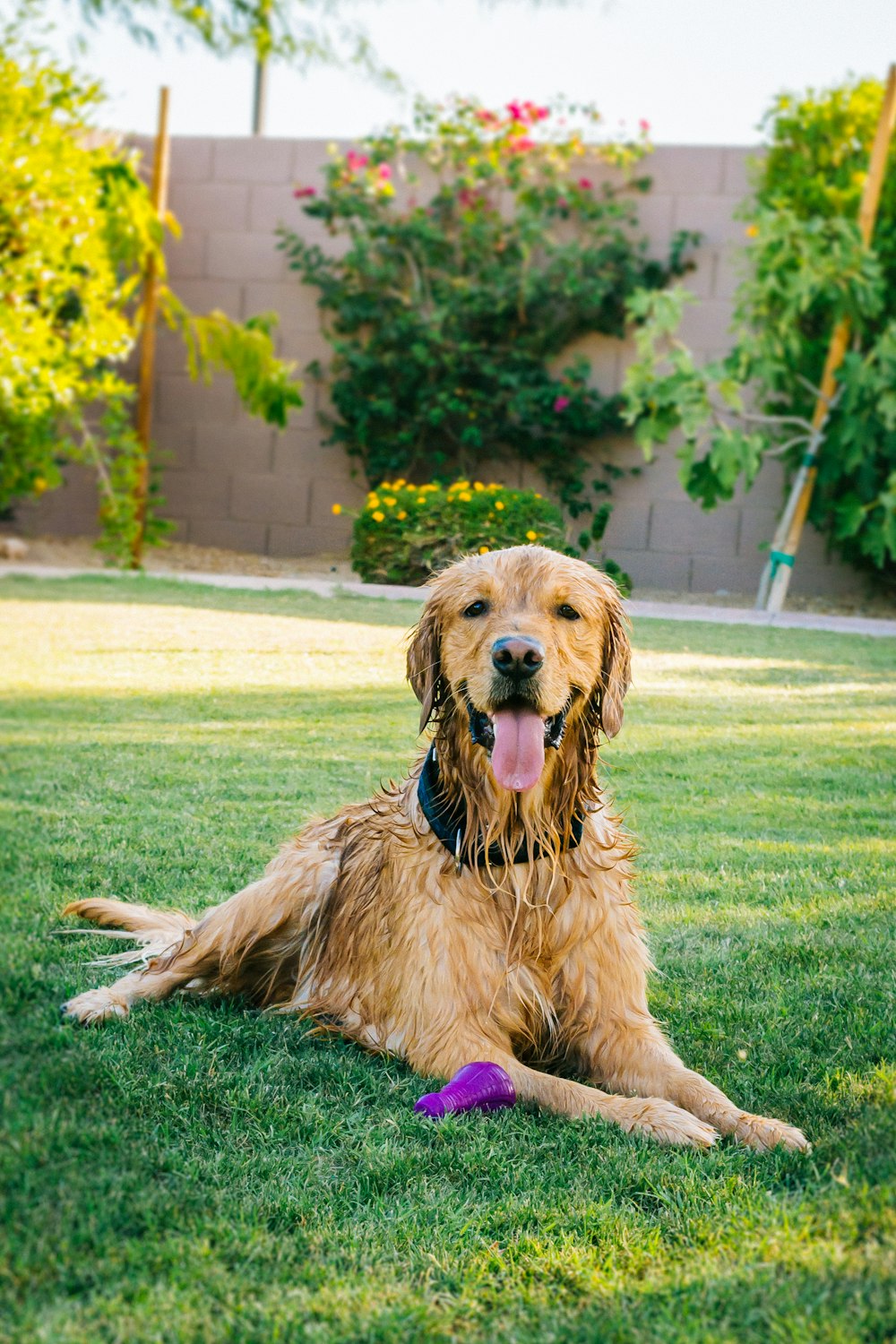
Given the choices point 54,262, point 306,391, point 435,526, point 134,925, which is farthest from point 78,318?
point 134,925

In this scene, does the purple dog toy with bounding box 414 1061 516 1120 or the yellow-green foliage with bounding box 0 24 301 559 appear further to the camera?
the yellow-green foliage with bounding box 0 24 301 559

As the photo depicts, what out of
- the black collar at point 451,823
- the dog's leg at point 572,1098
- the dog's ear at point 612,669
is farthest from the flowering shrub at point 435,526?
the dog's leg at point 572,1098

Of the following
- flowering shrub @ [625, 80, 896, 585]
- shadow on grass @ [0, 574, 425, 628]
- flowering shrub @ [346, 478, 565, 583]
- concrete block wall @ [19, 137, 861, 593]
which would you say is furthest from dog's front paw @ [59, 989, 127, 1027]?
flowering shrub @ [625, 80, 896, 585]

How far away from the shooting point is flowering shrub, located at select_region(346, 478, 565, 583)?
10383 millimetres

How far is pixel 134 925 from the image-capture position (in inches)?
136

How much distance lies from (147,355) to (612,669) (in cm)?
1211

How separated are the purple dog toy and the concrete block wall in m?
10.2

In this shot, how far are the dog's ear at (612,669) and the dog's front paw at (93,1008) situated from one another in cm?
126

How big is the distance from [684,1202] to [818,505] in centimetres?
1254

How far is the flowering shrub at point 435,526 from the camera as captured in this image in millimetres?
10383

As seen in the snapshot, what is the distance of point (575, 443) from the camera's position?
1334 centimetres

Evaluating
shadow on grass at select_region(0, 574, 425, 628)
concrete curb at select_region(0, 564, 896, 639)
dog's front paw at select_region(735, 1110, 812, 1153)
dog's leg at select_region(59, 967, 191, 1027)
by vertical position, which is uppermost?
concrete curb at select_region(0, 564, 896, 639)

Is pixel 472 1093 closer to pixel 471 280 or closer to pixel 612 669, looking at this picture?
pixel 612 669

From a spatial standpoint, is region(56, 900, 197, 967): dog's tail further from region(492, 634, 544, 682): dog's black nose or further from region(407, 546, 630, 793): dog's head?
region(492, 634, 544, 682): dog's black nose
